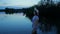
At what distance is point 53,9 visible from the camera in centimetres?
2505

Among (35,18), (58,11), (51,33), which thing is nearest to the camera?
(35,18)

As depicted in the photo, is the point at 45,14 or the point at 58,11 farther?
the point at 45,14

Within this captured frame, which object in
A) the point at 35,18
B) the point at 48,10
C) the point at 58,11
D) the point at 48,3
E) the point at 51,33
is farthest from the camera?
the point at 48,3

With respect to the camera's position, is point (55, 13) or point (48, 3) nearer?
point (55, 13)

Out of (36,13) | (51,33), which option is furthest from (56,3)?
(36,13)

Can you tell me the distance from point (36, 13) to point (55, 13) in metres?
17.7

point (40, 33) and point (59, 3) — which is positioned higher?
point (59, 3)

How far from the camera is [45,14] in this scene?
86.8ft

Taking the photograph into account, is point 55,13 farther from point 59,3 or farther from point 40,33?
point 40,33

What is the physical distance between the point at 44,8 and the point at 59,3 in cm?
199

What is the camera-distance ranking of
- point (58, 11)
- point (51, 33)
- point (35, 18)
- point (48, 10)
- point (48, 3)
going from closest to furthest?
A: point (35, 18), point (51, 33), point (58, 11), point (48, 10), point (48, 3)

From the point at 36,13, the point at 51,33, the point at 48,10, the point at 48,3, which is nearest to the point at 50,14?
the point at 48,10

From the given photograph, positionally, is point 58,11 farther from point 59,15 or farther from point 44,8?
point 44,8

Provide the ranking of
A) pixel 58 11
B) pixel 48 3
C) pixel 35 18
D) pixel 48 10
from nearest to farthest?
pixel 35 18
pixel 58 11
pixel 48 10
pixel 48 3
